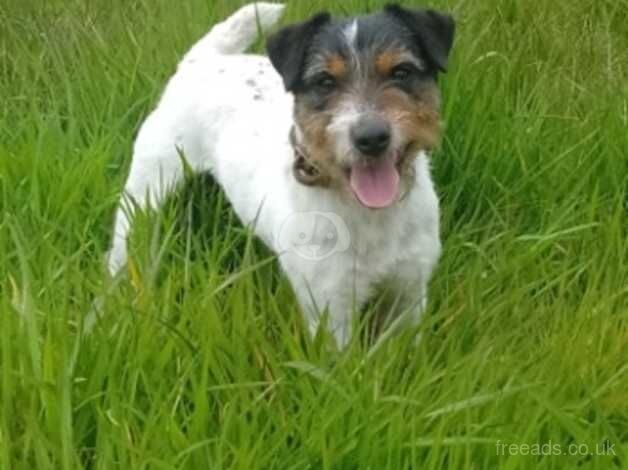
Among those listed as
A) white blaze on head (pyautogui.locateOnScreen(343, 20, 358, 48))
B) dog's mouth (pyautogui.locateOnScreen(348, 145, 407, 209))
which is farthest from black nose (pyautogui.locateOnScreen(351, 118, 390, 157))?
white blaze on head (pyautogui.locateOnScreen(343, 20, 358, 48))

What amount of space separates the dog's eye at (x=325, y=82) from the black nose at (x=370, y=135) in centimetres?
16

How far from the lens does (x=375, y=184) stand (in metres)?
3.33

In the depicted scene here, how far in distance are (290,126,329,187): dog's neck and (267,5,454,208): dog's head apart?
3 centimetres

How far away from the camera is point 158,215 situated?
358 cm

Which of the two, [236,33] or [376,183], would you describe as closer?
[376,183]

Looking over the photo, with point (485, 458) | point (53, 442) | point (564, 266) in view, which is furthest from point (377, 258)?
point (53, 442)

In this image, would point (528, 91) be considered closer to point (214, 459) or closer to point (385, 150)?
point (385, 150)

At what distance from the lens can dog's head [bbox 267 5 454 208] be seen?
3213 mm

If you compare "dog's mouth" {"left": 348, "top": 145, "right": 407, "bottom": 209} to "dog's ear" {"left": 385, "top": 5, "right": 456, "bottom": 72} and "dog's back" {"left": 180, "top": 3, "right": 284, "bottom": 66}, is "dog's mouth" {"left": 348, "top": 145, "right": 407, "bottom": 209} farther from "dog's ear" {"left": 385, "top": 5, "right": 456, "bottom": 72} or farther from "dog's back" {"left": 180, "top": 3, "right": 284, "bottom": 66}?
"dog's back" {"left": 180, "top": 3, "right": 284, "bottom": 66}

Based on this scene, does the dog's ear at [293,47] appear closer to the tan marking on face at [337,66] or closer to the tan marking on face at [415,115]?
the tan marking on face at [337,66]

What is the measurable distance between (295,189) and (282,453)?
1003mm

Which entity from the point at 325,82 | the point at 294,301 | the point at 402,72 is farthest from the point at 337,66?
the point at 294,301

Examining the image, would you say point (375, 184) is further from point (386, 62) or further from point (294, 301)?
point (294, 301)

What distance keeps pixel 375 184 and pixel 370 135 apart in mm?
199
